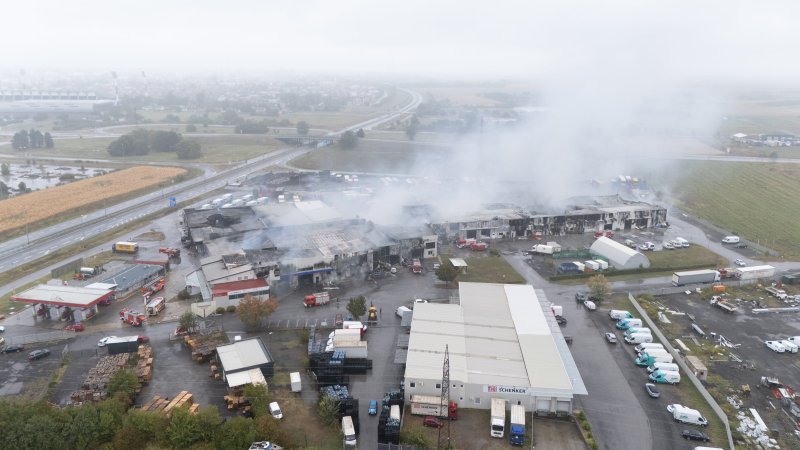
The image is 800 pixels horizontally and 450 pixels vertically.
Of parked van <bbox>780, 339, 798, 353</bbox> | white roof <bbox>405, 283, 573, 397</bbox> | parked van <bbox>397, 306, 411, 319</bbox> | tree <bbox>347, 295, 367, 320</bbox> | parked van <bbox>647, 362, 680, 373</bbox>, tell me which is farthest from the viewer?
parked van <bbox>397, 306, 411, 319</bbox>

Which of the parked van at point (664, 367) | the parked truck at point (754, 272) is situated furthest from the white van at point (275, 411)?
the parked truck at point (754, 272)

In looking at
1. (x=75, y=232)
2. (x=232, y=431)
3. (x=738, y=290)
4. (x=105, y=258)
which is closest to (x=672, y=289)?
(x=738, y=290)

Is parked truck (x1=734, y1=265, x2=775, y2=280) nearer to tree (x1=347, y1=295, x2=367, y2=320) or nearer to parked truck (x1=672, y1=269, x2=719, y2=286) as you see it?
parked truck (x1=672, y1=269, x2=719, y2=286)

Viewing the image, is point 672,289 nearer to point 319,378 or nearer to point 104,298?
point 319,378

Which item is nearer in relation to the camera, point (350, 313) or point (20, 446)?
point (20, 446)

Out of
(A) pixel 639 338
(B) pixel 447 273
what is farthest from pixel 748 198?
(B) pixel 447 273

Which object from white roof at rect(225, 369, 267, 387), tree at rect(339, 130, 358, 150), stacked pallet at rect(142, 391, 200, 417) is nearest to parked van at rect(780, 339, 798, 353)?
white roof at rect(225, 369, 267, 387)
